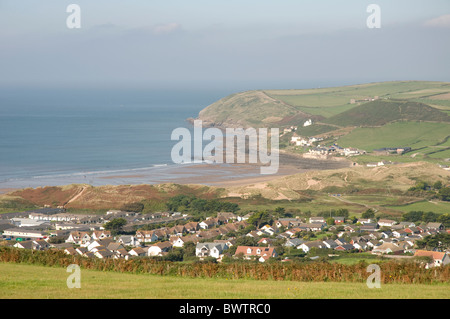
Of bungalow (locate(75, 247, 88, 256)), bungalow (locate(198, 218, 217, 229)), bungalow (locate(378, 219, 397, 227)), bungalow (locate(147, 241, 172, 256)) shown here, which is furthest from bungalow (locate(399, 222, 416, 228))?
bungalow (locate(75, 247, 88, 256))

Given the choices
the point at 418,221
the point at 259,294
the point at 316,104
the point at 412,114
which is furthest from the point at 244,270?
the point at 316,104

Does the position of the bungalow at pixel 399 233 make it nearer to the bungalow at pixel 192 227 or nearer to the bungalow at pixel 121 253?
the bungalow at pixel 192 227

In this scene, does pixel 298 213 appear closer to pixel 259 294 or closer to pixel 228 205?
pixel 228 205

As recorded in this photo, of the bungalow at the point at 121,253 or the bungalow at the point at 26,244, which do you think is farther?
the bungalow at the point at 26,244

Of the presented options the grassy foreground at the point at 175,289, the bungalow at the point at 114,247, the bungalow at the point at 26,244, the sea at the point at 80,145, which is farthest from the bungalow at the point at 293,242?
the sea at the point at 80,145

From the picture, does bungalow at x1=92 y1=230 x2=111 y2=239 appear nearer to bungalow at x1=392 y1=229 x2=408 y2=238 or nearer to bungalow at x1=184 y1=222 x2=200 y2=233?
bungalow at x1=184 y1=222 x2=200 y2=233

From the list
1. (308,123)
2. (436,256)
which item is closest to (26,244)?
(436,256)
